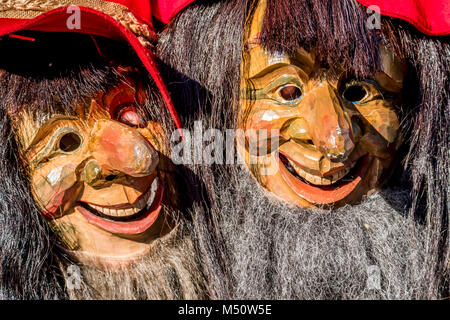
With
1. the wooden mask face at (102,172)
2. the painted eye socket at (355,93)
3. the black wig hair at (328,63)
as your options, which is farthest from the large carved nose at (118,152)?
the painted eye socket at (355,93)

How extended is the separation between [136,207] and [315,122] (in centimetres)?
38

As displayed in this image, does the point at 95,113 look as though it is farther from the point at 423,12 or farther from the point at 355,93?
the point at 423,12

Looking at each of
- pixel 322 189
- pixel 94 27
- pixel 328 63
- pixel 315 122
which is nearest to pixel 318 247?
pixel 322 189

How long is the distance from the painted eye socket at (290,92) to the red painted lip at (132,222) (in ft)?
0.99

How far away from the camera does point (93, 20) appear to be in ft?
3.28

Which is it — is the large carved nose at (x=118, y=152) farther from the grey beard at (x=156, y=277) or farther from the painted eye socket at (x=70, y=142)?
the grey beard at (x=156, y=277)

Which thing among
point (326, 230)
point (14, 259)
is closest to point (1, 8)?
point (14, 259)

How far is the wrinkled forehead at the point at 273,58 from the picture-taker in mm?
1060

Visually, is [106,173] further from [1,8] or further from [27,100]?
[1,8]

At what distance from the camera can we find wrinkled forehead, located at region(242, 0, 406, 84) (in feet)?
3.48

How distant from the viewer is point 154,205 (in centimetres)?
112

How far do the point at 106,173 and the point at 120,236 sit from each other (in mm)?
139

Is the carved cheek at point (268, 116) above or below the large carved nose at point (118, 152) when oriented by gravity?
above
